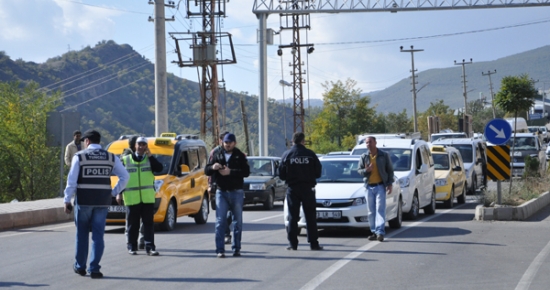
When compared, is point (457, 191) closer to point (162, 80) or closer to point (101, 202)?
point (162, 80)

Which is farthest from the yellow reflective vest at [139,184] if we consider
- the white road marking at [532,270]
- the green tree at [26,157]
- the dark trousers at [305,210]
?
the green tree at [26,157]

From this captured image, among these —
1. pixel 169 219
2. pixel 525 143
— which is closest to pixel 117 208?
pixel 169 219

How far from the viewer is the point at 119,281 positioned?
9461mm

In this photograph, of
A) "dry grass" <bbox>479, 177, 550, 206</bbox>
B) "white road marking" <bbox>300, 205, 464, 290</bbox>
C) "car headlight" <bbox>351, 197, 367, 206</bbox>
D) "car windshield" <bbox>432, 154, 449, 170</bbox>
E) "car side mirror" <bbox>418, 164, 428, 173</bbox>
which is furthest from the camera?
"car windshield" <bbox>432, 154, 449, 170</bbox>

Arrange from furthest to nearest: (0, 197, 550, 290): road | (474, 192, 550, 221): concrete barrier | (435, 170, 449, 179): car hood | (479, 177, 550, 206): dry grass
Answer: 1. (435, 170, 449, 179): car hood
2. (479, 177, 550, 206): dry grass
3. (474, 192, 550, 221): concrete barrier
4. (0, 197, 550, 290): road

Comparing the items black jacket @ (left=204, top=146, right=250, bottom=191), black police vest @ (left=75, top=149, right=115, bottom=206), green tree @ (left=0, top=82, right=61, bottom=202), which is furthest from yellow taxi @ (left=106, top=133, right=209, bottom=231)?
green tree @ (left=0, top=82, right=61, bottom=202)

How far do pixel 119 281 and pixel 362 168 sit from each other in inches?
218

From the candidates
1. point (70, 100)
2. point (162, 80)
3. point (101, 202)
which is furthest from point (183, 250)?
point (70, 100)

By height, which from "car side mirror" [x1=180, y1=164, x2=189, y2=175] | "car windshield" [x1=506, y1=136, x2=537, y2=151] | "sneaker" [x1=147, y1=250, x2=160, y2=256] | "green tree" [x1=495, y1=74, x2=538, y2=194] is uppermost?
"green tree" [x1=495, y1=74, x2=538, y2=194]


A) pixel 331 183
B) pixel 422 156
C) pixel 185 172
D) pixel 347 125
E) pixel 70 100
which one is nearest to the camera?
pixel 331 183

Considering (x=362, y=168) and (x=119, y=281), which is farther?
(x=362, y=168)

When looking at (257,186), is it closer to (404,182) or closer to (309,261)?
(404,182)

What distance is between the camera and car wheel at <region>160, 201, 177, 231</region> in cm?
1588

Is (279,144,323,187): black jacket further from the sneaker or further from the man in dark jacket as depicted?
the sneaker
